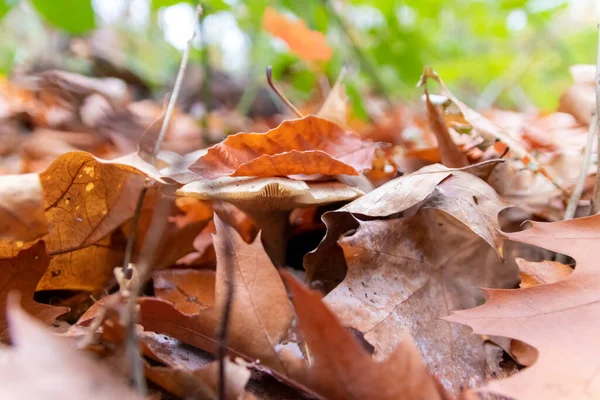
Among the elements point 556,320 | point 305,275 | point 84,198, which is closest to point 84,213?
point 84,198

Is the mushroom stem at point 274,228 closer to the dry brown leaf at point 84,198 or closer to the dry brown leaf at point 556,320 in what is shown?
the dry brown leaf at point 84,198

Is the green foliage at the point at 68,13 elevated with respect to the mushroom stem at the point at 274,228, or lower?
elevated

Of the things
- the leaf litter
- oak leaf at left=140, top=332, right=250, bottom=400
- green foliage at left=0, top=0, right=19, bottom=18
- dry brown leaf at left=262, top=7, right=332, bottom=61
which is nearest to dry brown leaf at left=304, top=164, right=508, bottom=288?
the leaf litter

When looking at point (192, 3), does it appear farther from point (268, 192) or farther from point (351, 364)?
point (351, 364)

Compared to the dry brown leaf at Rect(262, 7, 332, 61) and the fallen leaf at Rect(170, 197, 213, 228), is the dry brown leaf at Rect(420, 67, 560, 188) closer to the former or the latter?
the fallen leaf at Rect(170, 197, 213, 228)

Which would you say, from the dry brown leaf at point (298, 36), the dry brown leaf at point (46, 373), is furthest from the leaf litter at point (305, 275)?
the dry brown leaf at point (298, 36)

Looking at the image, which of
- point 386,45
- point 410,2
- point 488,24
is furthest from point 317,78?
point 488,24

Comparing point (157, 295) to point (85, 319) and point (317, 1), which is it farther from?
point (317, 1)
